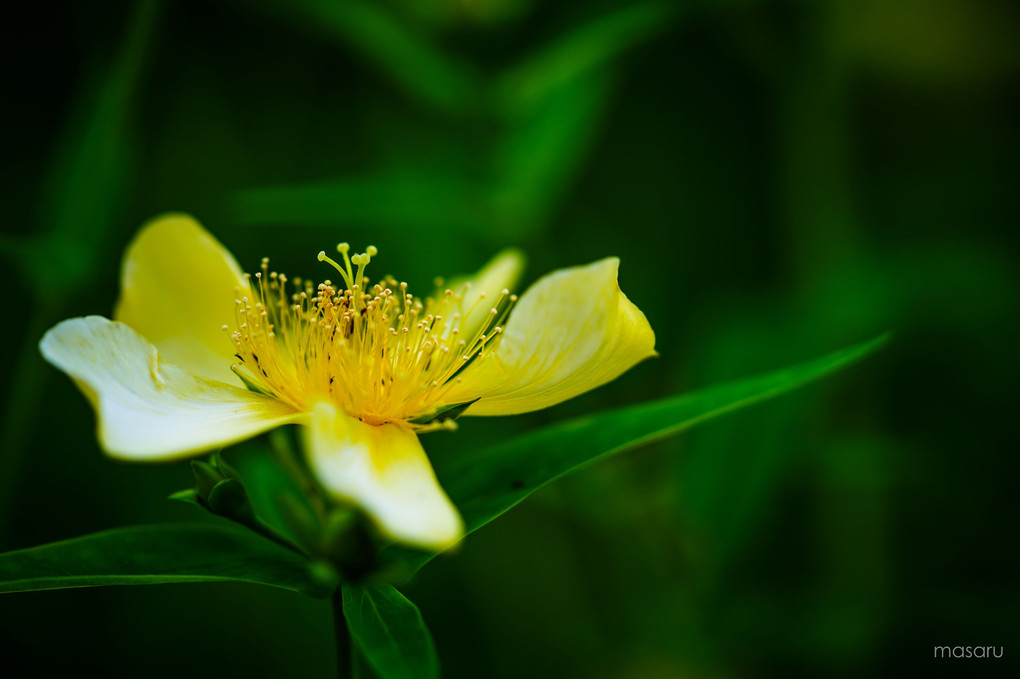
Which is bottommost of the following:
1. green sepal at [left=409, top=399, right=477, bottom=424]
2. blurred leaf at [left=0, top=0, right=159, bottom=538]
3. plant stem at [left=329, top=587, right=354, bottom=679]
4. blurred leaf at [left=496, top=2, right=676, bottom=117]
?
plant stem at [left=329, top=587, right=354, bottom=679]

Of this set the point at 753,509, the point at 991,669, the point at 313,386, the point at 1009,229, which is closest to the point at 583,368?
the point at 313,386

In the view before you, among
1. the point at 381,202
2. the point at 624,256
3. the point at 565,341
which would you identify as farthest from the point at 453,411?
the point at 624,256

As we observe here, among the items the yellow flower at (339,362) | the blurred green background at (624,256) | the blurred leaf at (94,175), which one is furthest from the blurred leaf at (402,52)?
the yellow flower at (339,362)

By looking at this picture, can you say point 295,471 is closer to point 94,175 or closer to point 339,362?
point 339,362

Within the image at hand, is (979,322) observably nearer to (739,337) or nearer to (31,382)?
(739,337)

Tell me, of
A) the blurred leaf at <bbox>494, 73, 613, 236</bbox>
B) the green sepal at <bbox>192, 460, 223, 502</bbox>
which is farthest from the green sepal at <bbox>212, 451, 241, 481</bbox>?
the blurred leaf at <bbox>494, 73, 613, 236</bbox>

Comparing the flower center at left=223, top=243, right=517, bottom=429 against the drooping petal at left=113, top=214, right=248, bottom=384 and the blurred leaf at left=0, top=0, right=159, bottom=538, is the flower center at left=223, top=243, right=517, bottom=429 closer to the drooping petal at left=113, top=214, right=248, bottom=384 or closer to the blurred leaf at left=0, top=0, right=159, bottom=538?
the drooping petal at left=113, top=214, right=248, bottom=384
